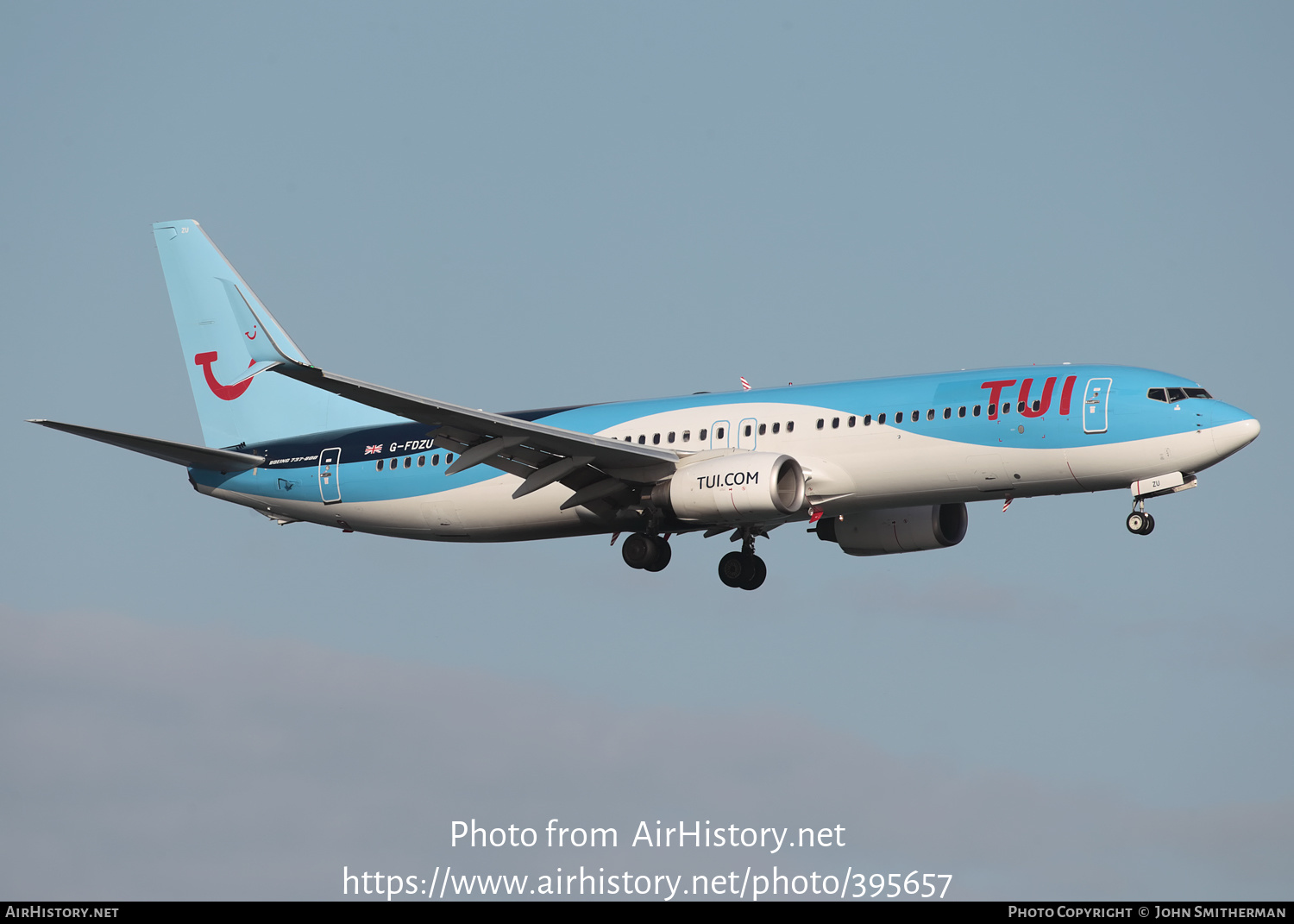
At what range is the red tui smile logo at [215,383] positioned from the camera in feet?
168

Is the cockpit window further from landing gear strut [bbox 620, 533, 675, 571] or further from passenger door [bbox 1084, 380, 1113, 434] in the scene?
landing gear strut [bbox 620, 533, 675, 571]

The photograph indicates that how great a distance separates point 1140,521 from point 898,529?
8.61 metres

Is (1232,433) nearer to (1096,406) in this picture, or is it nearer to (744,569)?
(1096,406)

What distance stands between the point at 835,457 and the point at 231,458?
1892cm

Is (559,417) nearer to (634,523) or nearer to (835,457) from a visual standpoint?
(634,523)

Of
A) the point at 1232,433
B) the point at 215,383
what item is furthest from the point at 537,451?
the point at 1232,433

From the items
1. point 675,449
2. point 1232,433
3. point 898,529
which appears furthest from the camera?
point 898,529

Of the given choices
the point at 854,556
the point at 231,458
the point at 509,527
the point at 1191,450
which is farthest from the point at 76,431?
the point at 1191,450

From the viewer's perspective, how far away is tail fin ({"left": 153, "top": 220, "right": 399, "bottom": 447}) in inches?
1978

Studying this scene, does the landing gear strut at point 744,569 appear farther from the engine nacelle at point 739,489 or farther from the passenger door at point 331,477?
the passenger door at point 331,477

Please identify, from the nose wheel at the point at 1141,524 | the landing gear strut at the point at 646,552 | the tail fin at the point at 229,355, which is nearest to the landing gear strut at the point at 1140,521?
the nose wheel at the point at 1141,524

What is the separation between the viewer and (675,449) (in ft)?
142

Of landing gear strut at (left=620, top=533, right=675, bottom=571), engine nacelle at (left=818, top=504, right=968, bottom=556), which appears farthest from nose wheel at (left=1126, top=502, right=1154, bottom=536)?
landing gear strut at (left=620, top=533, right=675, bottom=571)

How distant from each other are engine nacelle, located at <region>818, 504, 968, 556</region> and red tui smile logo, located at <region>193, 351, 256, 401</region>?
18823 millimetres
